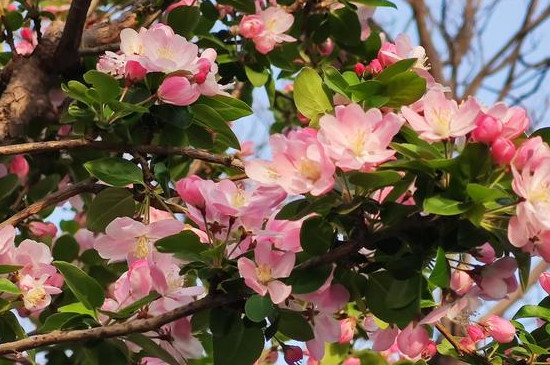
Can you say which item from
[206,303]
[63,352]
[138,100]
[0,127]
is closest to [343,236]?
[206,303]

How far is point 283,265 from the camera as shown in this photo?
89 cm

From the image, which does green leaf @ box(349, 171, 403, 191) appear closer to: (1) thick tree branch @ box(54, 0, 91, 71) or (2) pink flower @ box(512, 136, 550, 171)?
(2) pink flower @ box(512, 136, 550, 171)

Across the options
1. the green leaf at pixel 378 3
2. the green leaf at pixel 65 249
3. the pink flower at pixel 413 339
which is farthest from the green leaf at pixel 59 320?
the green leaf at pixel 378 3

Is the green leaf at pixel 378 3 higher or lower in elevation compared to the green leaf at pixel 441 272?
lower

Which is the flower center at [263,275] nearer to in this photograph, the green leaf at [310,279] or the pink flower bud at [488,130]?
the green leaf at [310,279]

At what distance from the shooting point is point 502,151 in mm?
812

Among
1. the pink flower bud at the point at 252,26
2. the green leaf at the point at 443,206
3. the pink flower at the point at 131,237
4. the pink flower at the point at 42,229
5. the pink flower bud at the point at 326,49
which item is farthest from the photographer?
the pink flower bud at the point at 326,49

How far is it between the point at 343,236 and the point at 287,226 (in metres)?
0.06

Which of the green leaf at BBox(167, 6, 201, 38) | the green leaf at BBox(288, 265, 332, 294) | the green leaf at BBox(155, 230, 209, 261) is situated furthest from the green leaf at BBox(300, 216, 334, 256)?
the green leaf at BBox(167, 6, 201, 38)

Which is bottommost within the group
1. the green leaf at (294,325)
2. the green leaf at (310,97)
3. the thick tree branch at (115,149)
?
the green leaf at (294,325)

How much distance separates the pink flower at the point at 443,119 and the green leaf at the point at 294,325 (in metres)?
0.26

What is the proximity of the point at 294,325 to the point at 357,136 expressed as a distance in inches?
10.0

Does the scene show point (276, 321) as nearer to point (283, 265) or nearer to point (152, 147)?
point (283, 265)

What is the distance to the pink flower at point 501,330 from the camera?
3.57 ft
